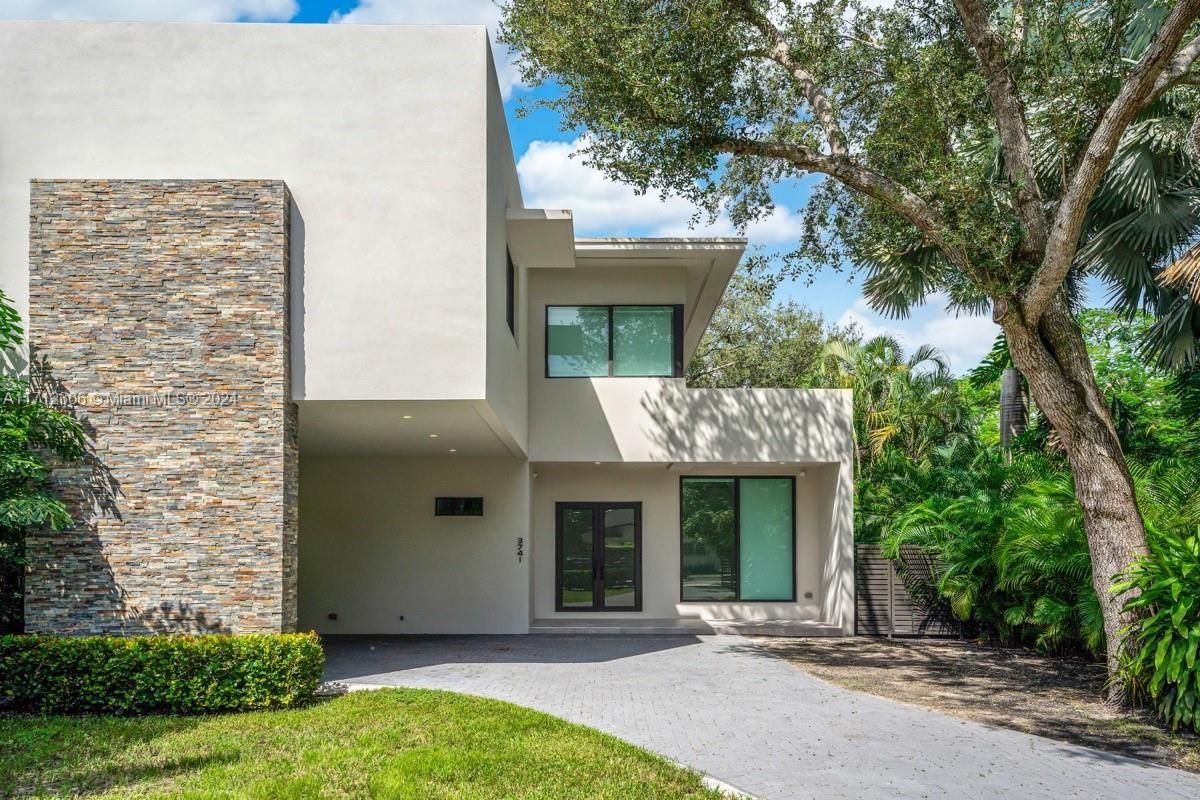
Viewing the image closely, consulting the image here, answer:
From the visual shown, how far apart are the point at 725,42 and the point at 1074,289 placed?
7090mm

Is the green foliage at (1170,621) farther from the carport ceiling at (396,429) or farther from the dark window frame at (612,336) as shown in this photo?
the dark window frame at (612,336)

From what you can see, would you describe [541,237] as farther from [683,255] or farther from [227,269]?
[227,269]

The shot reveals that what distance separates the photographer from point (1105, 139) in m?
8.78

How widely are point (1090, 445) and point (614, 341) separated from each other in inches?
299

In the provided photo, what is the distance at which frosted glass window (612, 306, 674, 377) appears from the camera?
15.0 m

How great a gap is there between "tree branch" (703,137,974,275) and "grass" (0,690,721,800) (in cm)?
641

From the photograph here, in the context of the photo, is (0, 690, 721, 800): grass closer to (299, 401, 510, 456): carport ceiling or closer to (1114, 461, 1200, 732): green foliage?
(299, 401, 510, 456): carport ceiling

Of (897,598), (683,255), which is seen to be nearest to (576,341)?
(683,255)

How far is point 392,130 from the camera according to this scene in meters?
9.41

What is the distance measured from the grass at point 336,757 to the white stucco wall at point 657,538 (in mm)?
7349

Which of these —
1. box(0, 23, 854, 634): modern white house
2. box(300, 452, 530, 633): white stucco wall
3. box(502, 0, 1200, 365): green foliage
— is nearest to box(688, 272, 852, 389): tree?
box(300, 452, 530, 633): white stucco wall

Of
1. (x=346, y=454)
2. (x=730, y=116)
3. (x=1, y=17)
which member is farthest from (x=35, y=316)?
(x=730, y=116)

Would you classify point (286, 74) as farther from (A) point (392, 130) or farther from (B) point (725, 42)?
(B) point (725, 42)

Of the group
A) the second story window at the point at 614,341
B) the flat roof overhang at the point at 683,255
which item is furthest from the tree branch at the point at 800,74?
the second story window at the point at 614,341
